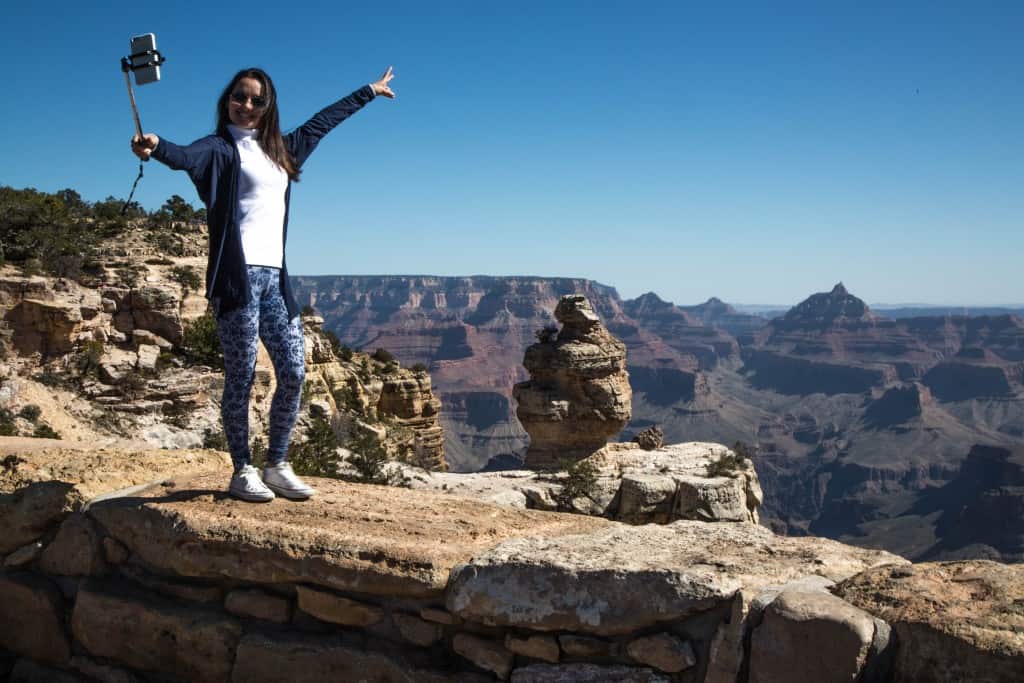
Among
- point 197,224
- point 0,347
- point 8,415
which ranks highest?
point 197,224

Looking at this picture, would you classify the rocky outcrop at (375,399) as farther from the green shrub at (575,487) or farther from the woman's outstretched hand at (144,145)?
the woman's outstretched hand at (144,145)

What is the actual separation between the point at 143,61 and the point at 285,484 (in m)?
2.00

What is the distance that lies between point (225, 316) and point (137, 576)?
1.21 meters

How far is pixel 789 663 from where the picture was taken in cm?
224

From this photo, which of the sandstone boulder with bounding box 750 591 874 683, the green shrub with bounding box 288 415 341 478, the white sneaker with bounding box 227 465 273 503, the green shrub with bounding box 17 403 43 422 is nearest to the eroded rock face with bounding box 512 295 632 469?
the green shrub with bounding box 288 415 341 478

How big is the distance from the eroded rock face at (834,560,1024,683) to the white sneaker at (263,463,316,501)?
7.65 ft

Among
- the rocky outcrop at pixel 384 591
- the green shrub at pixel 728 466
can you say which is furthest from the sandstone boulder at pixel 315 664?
the green shrub at pixel 728 466

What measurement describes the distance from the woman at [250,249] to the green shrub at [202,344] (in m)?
12.9

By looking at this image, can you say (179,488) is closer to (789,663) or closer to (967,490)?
(789,663)

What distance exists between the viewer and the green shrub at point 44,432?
11.1 m

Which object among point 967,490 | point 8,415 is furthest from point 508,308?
point 8,415

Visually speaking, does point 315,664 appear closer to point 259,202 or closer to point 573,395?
point 259,202

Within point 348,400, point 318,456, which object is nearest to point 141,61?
point 318,456

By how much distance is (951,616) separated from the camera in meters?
2.16
